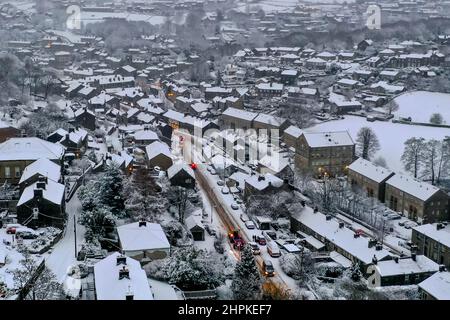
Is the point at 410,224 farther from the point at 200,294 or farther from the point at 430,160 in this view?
the point at 200,294

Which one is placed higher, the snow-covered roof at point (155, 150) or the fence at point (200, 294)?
the snow-covered roof at point (155, 150)

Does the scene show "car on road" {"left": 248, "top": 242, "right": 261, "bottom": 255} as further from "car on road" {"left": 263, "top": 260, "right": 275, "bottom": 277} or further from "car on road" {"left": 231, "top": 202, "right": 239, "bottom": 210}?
"car on road" {"left": 231, "top": 202, "right": 239, "bottom": 210}

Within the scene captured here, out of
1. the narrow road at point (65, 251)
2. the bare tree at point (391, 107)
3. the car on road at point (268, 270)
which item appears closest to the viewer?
the narrow road at point (65, 251)

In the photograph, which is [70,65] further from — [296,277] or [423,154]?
[296,277]

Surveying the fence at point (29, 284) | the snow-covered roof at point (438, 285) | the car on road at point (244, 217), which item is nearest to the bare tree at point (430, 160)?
the car on road at point (244, 217)

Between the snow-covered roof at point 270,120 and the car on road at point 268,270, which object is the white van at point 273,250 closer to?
the car on road at point 268,270
